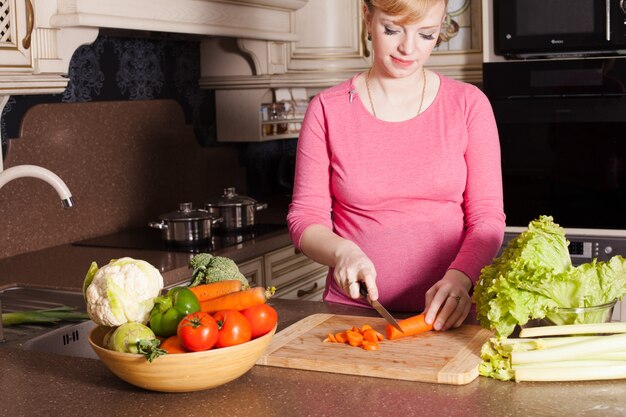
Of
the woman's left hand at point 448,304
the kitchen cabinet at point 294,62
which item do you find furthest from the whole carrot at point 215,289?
the kitchen cabinet at point 294,62

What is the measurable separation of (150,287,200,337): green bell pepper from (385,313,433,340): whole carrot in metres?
0.37

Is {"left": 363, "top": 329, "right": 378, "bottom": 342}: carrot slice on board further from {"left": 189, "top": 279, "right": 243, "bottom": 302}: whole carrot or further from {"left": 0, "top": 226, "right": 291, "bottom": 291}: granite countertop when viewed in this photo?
{"left": 0, "top": 226, "right": 291, "bottom": 291}: granite countertop

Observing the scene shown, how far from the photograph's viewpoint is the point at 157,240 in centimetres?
294

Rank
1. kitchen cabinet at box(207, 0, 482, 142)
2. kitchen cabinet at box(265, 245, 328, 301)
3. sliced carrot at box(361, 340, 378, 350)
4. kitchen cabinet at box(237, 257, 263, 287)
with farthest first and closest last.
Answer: kitchen cabinet at box(207, 0, 482, 142), kitchen cabinet at box(265, 245, 328, 301), kitchen cabinet at box(237, 257, 263, 287), sliced carrot at box(361, 340, 378, 350)

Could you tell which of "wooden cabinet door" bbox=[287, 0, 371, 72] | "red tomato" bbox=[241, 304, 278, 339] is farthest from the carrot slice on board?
"wooden cabinet door" bbox=[287, 0, 371, 72]

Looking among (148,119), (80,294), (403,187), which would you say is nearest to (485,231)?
(403,187)

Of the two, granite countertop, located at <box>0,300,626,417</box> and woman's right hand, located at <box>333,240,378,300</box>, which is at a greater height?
woman's right hand, located at <box>333,240,378,300</box>

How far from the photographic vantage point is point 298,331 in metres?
1.56

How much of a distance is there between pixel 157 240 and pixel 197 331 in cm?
178

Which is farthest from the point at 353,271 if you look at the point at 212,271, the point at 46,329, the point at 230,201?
the point at 230,201

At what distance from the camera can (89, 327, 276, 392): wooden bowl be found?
122cm

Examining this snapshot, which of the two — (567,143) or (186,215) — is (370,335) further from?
(567,143)

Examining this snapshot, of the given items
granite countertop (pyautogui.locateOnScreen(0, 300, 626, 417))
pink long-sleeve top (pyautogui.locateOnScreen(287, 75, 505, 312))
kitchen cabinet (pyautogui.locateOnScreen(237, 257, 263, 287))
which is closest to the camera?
granite countertop (pyautogui.locateOnScreen(0, 300, 626, 417))

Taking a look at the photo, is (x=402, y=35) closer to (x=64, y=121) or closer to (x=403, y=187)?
(x=403, y=187)
